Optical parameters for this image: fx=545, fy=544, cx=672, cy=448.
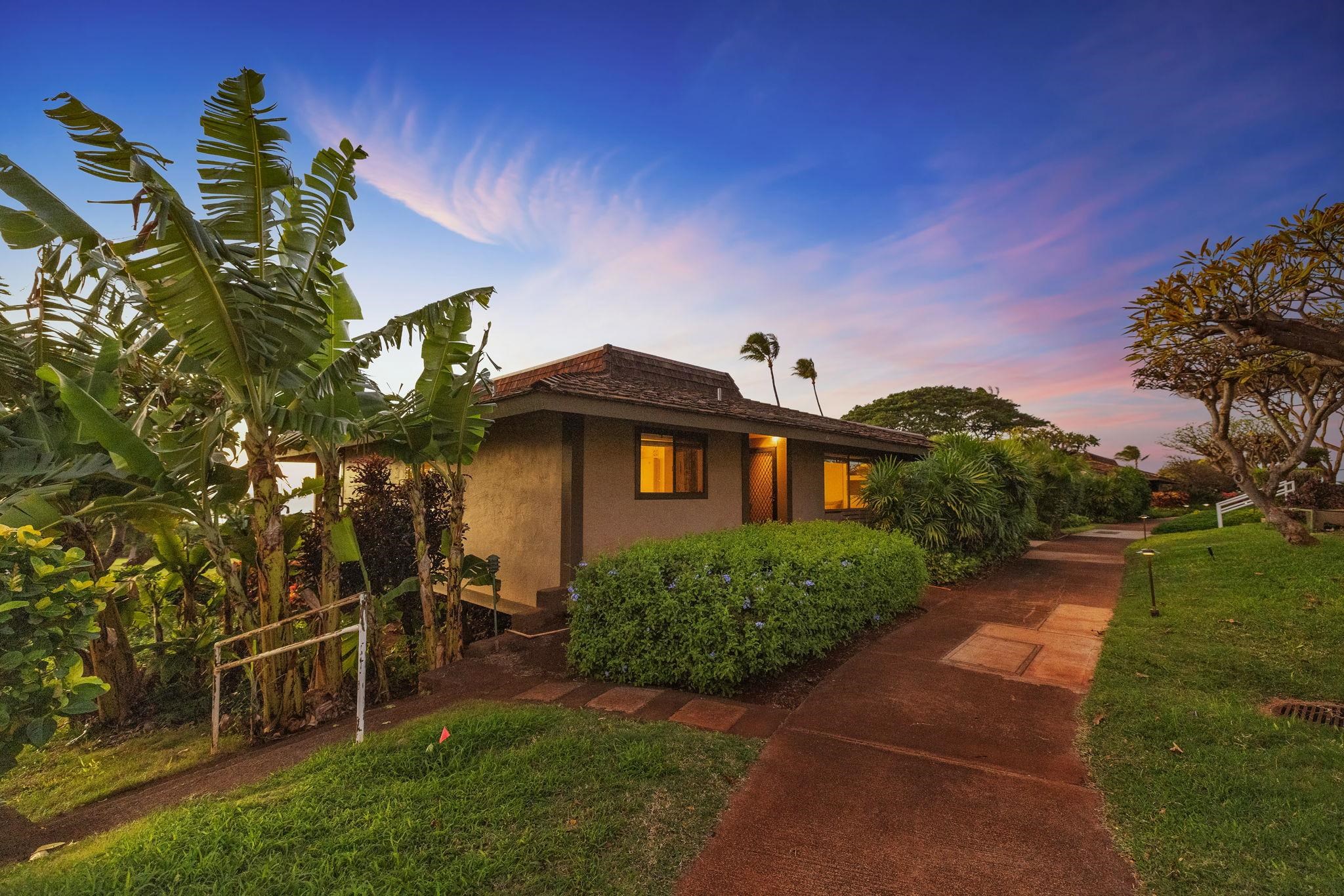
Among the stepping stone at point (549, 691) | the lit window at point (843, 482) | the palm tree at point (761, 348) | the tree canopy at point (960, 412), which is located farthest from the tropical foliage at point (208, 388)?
the tree canopy at point (960, 412)

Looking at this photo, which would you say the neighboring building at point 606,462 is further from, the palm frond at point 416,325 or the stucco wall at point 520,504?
the palm frond at point 416,325

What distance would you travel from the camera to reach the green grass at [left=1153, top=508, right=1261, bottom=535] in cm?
1703

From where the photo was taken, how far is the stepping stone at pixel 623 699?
15.3ft

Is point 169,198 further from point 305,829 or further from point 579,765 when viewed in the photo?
point 579,765

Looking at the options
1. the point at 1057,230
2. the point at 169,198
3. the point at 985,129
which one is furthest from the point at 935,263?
the point at 169,198

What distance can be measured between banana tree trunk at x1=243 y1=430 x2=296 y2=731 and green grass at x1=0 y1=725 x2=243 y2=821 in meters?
0.61

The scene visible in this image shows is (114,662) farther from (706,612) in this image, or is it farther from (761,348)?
(761,348)

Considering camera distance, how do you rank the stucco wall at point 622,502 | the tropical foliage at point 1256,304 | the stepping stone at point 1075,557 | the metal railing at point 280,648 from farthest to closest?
the stepping stone at point 1075,557 → the stucco wall at point 622,502 → the metal railing at point 280,648 → the tropical foliage at point 1256,304

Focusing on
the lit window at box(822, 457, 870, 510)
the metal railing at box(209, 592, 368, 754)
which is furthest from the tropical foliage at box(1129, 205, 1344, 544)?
the lit window at box(822, 457, 870, 510)

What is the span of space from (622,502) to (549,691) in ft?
13.8

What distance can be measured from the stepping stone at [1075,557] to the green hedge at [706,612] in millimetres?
8812

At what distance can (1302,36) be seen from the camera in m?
4.36

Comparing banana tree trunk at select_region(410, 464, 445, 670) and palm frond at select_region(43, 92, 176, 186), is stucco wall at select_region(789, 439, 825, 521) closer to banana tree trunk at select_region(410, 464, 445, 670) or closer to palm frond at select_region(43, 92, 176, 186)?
banana tree trunk at select_region(410, 464, 445, 670)

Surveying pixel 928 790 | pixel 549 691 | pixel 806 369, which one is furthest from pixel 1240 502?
pixel 549 691
